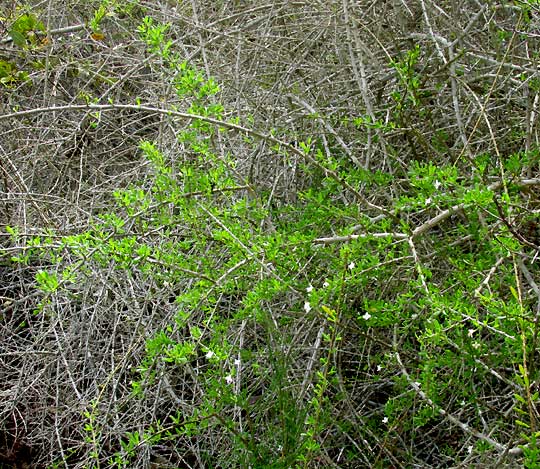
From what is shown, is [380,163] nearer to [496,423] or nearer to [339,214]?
[339,214]

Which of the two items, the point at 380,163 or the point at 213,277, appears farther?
the point at 380,163

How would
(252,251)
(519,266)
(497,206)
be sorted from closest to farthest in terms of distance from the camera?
1. (497,206)
2. (252,251)
3. (519,266)

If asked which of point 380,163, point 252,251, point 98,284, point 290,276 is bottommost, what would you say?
point 98,284

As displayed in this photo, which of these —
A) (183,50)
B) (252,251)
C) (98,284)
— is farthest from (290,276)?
(183,50)

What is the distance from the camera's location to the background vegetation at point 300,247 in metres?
1.94

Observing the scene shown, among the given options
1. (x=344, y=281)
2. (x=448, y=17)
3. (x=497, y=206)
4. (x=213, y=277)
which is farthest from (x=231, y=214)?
(x=448, y=17)

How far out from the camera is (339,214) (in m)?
2.08

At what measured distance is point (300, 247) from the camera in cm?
202

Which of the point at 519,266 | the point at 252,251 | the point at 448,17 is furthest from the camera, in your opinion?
the point at 448,17

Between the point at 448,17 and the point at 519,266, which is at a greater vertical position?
the point at 448,17

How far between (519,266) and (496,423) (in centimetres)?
40

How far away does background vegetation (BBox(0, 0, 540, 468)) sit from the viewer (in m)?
1.94

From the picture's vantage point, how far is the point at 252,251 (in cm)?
195

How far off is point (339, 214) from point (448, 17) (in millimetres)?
1067
